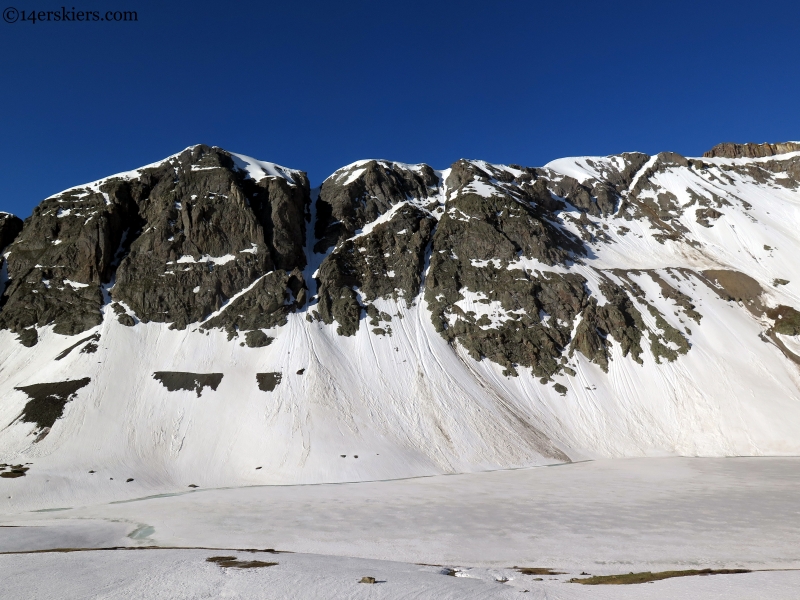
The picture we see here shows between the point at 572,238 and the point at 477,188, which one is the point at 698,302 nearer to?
the point at 572,238

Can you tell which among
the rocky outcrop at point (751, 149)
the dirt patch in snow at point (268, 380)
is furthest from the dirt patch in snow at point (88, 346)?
the rocky outcrop at point (751, 149)

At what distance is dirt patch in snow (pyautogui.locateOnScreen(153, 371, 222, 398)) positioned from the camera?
64.2 meters

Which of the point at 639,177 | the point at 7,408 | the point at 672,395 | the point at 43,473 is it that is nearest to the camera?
the point at 43,473

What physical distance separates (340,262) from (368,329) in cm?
1782

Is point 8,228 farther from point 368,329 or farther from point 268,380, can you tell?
point 368,329

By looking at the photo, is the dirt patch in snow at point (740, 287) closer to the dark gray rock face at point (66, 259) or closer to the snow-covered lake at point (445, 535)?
the snow-covered lake at point (445, 535)

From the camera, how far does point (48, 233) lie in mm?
84062

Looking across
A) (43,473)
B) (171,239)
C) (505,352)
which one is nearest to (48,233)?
(171,239)

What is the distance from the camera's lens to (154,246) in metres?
84.2

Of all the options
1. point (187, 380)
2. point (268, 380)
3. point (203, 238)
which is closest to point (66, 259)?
point (203, 238)

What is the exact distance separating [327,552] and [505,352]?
52.1 m

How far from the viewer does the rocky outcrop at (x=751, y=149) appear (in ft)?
469

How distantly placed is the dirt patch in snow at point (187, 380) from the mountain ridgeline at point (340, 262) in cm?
938

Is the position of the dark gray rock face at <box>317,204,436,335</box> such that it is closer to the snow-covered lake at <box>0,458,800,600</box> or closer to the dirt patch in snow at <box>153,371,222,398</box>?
the dirt patch in snow at <box>153,371,222,398</box>
